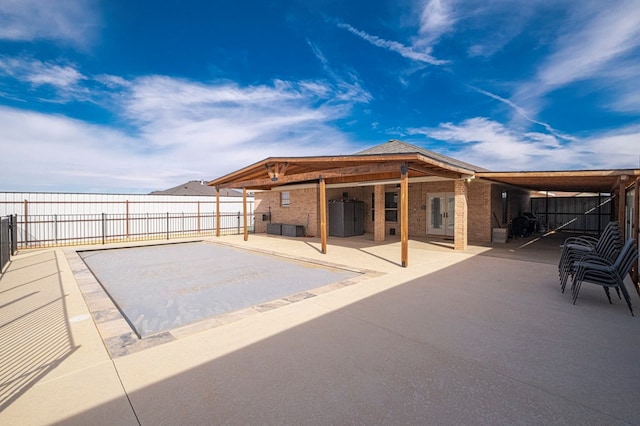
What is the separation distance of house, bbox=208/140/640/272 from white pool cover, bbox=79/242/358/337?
2.45 meters

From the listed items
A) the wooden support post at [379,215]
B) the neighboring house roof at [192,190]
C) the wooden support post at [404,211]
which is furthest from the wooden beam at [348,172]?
the neighboring house roof at [192,190]

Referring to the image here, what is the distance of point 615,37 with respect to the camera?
1138 cm

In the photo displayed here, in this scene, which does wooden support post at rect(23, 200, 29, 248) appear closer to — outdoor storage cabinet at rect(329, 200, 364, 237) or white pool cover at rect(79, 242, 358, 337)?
white pool cover at rect(79, 242, 358, 337)

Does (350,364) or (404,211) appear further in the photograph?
(404,211)

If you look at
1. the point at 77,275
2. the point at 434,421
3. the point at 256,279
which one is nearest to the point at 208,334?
the point at 434,421

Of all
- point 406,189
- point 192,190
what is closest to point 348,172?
point 406,189

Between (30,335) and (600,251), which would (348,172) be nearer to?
(600,251)

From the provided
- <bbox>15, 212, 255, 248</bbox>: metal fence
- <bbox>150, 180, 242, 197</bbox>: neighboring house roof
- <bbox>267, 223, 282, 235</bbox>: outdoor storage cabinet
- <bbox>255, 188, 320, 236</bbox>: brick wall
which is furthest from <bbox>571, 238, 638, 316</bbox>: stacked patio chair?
<bbox>150, 180, 242, 197</bbox>: neighboring house roof

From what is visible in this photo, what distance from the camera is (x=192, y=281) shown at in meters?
7.31

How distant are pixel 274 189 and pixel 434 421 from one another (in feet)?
54.6

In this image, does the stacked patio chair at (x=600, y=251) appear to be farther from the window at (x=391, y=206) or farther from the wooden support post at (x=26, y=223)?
the wooden support post at (x=26, y=223)

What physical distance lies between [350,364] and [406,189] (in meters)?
5.68

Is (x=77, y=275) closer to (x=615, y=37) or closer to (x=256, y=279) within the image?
(x=256, y=279)

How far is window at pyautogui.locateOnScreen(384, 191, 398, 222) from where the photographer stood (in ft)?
50.3
